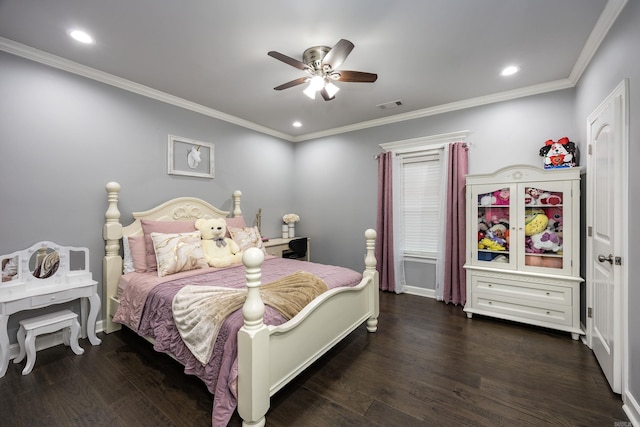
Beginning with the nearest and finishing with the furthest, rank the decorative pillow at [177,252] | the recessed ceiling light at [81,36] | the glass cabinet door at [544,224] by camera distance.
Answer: the recessed ceiling light at [81,36]
the decorative pillow at [177,252]
the glass cabinet door at [544,224]

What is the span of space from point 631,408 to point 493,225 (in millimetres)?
1833

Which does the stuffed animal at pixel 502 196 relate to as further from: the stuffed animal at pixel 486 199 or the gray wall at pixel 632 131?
the gray wall at pixel 632 131

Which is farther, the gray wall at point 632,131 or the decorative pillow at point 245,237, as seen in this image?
the decorative pillow at point 245,237

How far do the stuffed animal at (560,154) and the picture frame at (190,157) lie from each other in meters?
4.07

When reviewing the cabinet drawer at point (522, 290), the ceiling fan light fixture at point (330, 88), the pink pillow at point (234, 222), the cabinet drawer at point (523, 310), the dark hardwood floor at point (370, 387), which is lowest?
the dark hardwood floor at point (370, 387)

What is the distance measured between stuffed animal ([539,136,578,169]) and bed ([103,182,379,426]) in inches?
82.0

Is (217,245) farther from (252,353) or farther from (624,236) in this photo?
(624,236)

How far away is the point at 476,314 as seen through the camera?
10.5ft

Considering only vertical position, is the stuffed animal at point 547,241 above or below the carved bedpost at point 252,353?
above

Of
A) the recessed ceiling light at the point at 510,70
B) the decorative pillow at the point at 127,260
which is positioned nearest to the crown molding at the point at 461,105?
the recessed ceiling light at the point at 510,70

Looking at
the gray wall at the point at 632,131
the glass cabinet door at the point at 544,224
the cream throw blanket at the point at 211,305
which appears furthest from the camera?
the glass cabinet door at the point at 544,224

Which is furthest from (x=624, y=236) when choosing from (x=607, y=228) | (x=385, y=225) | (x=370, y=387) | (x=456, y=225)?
(x=385, y=225)

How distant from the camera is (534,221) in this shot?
2.88 meters

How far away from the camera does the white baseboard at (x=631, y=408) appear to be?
1556 mm
